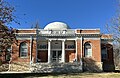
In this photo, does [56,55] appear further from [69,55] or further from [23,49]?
[23,49]

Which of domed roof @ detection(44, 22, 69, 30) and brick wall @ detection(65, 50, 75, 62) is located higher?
domed roof @ detection(44, 22, 69, 30)

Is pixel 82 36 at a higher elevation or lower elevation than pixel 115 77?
higher

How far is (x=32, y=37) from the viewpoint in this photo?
3459cm

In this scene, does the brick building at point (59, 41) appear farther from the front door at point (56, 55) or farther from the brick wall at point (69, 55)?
the brick wall at point (69, 55)

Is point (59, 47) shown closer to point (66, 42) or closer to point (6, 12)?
point (66, 42)

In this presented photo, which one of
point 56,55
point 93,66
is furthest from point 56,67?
point 93,66

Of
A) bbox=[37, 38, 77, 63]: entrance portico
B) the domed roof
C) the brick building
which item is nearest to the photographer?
the brick building

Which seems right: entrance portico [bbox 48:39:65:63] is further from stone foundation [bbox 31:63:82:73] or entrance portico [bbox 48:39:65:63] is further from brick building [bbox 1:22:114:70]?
stone foundation [bbox 31:63:82:73]

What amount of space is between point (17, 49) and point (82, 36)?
10063mm

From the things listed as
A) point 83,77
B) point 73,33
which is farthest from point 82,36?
point 83,77

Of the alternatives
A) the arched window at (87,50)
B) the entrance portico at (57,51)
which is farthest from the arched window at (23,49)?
the arched window at (87,50)

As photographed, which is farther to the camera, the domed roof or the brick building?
the domed roof

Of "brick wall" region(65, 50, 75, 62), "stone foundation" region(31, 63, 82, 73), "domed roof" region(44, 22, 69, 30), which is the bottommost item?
"stone foundation" region(31, 63, 82, 73)

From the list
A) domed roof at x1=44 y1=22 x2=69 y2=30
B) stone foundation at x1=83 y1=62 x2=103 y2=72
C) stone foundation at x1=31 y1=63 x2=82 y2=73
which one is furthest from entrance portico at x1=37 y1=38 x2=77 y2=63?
stone foundation at x1=31 y1=63 x2=82 y2=73
